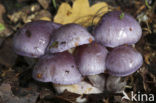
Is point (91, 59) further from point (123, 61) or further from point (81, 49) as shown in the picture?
point (123, 61)

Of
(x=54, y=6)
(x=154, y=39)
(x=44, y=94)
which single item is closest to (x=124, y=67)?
(x=44, y=94)

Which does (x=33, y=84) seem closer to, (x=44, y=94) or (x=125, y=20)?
(x=44, y=94)

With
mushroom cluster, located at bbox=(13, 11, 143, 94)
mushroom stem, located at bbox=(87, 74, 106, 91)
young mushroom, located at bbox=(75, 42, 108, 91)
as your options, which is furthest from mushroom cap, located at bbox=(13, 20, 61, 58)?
mushroom stem, located at bbox=(87, 74, 106, 91)

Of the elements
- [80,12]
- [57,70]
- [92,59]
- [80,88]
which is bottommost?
[80,88]

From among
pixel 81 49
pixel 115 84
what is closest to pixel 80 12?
pixel 81 49

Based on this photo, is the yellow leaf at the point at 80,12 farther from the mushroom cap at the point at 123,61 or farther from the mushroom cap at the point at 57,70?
the mushroom cap at the point at 123,61

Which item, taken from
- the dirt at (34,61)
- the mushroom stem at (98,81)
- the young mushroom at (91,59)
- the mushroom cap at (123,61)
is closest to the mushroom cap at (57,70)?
the young mushroom at (91,59)
